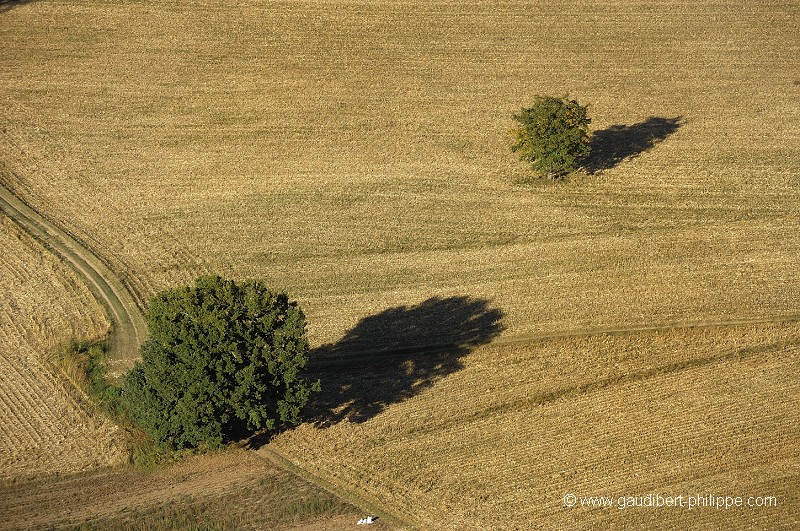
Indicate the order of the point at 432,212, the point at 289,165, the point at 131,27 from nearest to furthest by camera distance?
the point at 432,212
the point at 289,165
the point at 131,27

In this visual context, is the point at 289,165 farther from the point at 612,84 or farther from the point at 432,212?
the point at 612,84

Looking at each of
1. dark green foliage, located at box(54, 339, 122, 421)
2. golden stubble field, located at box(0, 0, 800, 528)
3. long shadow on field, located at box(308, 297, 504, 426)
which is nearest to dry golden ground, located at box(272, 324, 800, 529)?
golden stubble field, located at box(0, 0, 800, 528)

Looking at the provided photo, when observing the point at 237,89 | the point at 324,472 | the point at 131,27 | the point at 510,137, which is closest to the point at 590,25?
the point at 510,137

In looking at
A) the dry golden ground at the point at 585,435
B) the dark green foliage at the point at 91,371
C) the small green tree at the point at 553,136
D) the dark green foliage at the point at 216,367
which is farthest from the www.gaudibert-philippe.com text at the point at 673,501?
the small green tree at the point at 553,136

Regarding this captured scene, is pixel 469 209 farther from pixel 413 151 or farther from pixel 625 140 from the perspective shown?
pixel 625 140

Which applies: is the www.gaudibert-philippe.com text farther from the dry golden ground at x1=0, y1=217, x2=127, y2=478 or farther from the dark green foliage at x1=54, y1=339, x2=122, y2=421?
the dark green foliage at x1=54, y1=339, x2=122, y2=421

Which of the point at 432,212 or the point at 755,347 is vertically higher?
the point at 432,212

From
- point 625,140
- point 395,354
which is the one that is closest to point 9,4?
point 625,140
